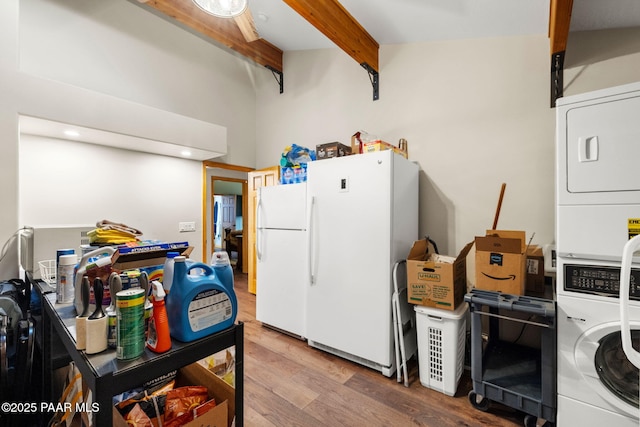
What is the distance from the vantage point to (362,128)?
3.17 metres

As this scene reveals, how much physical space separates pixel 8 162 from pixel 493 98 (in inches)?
150

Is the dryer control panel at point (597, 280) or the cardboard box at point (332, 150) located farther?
the cardboard box at point (332, 150)

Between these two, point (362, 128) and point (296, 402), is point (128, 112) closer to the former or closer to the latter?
point (362, 128)

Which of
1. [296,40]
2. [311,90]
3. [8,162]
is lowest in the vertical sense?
[8,162]

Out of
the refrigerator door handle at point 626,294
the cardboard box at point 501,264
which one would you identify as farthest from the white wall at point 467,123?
the refrigerator door handle at point 626,294

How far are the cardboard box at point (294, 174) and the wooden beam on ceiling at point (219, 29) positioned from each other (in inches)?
74.7

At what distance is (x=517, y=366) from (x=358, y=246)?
1.35 m

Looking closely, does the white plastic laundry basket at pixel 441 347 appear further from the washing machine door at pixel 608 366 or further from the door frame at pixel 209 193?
the door frame at pixel 209 193

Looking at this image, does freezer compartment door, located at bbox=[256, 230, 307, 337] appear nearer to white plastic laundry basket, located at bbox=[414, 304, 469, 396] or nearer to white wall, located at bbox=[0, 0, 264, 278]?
→ white plastic laundry basket, located at bbox=[414, 304, 469, 396]

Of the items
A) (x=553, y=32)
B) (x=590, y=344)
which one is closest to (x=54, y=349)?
(x=590, y=344)

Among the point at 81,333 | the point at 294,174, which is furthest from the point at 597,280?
the point at 294,174

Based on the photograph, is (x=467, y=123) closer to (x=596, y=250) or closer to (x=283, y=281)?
(x=596, y=250)

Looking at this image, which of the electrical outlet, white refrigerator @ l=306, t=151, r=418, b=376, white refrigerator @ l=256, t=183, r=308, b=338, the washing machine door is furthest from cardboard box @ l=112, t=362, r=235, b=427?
the electrical outlet

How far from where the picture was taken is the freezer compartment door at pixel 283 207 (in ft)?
8.72
